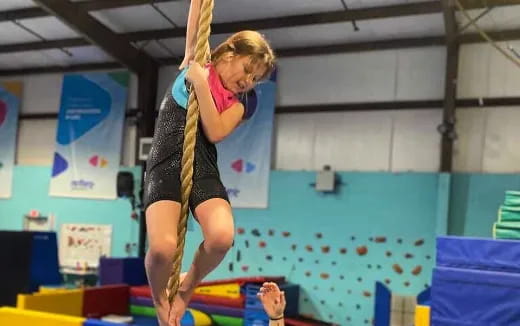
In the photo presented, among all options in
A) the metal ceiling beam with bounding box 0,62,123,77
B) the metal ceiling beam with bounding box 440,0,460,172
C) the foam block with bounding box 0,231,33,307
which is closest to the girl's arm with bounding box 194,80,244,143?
the metal ceiling beam with bounding box 440,0,460,172

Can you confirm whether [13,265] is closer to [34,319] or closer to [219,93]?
[34,319]

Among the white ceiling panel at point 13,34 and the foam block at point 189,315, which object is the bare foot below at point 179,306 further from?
the white ceiling panel at point 13,34

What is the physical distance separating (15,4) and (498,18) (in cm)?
547

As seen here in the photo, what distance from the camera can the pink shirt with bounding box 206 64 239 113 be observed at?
1888mm

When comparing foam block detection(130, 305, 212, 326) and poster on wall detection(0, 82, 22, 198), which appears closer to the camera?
foam block detection(130, 305, 212, 326)

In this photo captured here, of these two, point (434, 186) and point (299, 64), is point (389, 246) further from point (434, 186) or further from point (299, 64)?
point (299, 64)

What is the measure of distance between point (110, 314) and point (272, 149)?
107 inches

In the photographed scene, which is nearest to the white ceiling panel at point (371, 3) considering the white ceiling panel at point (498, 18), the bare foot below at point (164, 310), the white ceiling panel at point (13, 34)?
the white ceiling panel at point (498, 18)

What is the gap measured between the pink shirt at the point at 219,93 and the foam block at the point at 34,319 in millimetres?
2834

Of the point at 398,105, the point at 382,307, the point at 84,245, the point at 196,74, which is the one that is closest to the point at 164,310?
the point at 196,74

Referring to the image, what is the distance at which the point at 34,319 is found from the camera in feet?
14.5

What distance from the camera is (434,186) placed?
6.48 m

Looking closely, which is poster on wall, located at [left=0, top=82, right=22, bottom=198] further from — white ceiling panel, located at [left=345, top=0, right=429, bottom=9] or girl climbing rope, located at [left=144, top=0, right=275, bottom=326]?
girl climbing rope, located at [left=144, top=0, right=275, bottom=326]

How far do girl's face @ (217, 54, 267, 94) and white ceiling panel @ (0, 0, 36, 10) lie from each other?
5.84m
